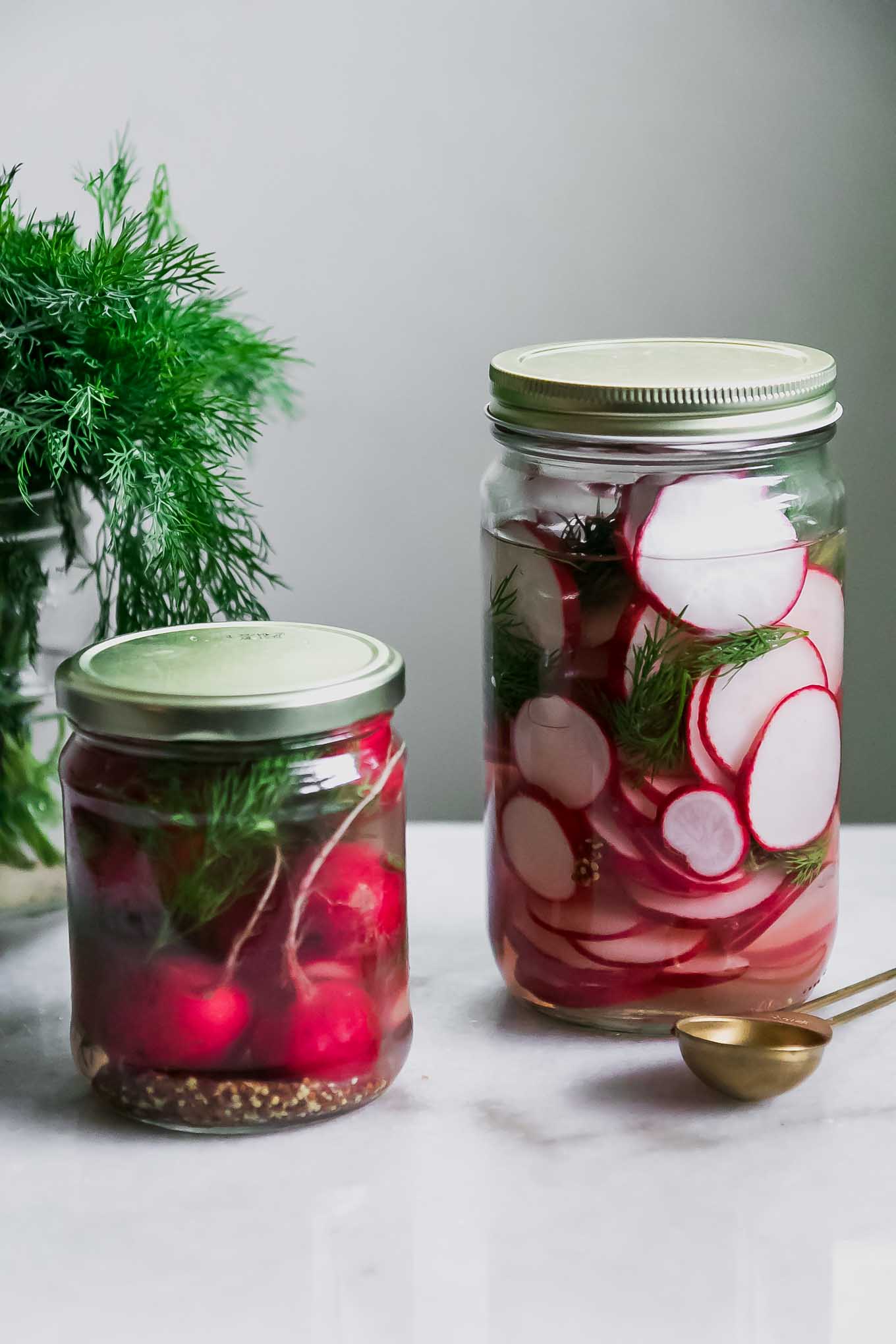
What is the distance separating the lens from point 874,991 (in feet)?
2.11

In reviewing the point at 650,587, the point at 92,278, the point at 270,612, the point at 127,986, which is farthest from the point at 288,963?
the point at 270,612

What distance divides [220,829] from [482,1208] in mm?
150

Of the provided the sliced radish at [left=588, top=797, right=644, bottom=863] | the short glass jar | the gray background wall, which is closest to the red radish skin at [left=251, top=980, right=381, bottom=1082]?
the short glass jar

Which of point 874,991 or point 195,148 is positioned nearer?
point 874,991

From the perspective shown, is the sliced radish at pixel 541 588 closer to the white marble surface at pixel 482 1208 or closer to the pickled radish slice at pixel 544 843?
the pickled radish slice at pixel 544 843

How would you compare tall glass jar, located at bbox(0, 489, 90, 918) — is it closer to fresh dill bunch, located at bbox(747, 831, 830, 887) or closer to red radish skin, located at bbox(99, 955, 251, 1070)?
red radish skin, located at bbox(99, 955, 251, 1070)

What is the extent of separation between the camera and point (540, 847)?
58cm

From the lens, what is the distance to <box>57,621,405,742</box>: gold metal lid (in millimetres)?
492

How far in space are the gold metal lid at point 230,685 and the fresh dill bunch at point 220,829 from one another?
16 mm

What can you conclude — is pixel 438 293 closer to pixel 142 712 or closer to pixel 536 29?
pixel 536 29

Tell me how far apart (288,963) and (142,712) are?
0.10 meters

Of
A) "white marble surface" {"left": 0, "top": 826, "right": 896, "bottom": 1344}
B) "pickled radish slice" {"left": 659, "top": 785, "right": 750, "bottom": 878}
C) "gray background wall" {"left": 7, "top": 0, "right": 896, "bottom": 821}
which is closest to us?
"white marble surface" {"left": 0, "top": 826, "right": 896, "bottom": 1344}

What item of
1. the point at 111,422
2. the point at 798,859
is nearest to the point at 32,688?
the point at 111,422

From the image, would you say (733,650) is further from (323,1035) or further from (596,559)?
(323,1035)
